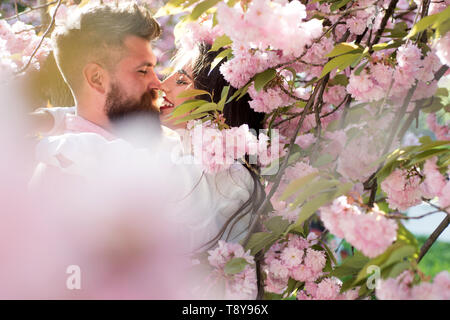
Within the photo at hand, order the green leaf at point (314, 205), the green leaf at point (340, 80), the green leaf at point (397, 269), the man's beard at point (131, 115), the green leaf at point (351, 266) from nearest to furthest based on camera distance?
the green leaf at point (397, 269)
the green leaf at point (314, 205)
the green leaf at point (351, 266)
the green leaf at point (340, 80)
the man's beard at point (131, 115)

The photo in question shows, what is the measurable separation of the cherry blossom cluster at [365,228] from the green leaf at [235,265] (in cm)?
42

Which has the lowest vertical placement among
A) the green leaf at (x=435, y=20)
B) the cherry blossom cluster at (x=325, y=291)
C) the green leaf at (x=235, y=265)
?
the cherry blossom cluster at (x=325, y=291)

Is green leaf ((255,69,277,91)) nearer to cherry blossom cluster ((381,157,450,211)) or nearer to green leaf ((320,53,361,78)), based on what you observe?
green leaf ((320,53,361,78))

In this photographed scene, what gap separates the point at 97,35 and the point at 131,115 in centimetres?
39

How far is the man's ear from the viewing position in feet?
6.56

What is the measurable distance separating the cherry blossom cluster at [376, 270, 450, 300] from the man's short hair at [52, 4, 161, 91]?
1.33 meters

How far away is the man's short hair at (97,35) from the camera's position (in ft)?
6.72

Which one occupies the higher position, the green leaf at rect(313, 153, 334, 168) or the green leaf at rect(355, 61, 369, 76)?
the green leaf at rect(355, 61, 369, 76)

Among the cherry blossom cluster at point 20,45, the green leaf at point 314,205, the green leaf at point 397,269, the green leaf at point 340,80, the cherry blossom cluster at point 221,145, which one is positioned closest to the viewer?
the green leaf at point 397,269

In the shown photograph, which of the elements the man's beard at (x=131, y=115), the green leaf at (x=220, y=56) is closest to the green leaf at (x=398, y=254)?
the green leaf at (x=220, y=56)

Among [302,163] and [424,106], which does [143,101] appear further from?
[424,106]

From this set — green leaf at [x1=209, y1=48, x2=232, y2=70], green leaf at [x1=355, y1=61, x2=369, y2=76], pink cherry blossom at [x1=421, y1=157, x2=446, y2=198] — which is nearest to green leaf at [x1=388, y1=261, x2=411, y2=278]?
pink cherry blossom at [x1=421, y1=157, x2=446, y2=198]

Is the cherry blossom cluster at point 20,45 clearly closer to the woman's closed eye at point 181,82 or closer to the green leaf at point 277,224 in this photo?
the woman's closed eye at point 181,82
